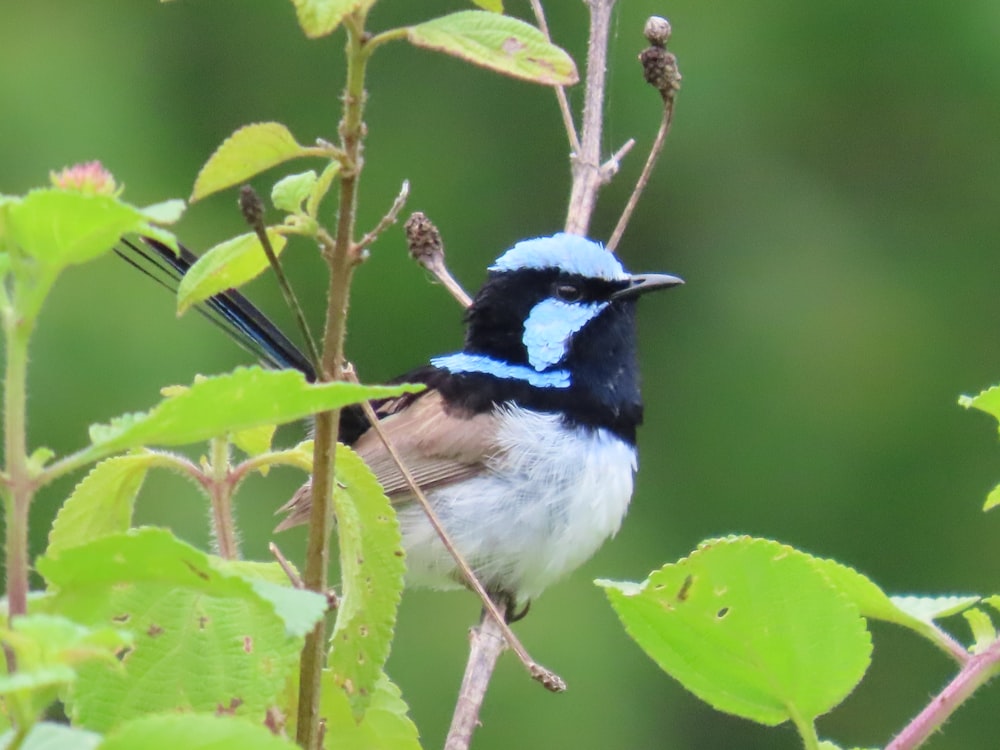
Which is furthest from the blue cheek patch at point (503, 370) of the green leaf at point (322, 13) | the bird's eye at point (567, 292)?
the green leaf at point (322, 13)

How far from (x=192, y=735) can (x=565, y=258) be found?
7.47 ft

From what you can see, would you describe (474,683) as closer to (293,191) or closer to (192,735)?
(293,191)

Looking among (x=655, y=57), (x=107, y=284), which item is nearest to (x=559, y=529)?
(x=655, y=57)

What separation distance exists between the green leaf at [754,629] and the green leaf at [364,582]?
135mm

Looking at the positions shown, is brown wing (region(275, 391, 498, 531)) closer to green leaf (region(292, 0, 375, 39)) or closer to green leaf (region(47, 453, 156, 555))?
green leaf (region(47, 453, 156, 555))

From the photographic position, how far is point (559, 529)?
2.68 meters

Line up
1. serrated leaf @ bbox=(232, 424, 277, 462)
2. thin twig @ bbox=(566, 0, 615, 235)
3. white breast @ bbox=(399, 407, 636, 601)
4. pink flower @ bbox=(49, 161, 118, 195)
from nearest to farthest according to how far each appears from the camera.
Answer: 1. pink flower @ bbox=(49, 161, 118, 195)
2. serrated leaf @ bbox=(232, 424, 277, 462)
3. thin twig @ bbox=(566, 0, 615, 235)
4. white breast @ bbox=(399, 407, 636, 601)

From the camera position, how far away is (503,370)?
2877mm

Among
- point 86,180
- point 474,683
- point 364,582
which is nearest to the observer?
point 86,180

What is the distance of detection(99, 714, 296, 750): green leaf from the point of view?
54 cm

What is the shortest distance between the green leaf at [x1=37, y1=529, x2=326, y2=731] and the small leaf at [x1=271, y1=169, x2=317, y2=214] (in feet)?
0.66

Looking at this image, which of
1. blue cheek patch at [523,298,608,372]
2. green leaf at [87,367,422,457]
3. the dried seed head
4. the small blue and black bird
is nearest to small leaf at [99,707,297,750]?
green leaf at [87,367,422,457]

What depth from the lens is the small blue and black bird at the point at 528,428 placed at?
2.69 m

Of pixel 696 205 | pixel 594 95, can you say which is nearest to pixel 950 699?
pixel 594 95
